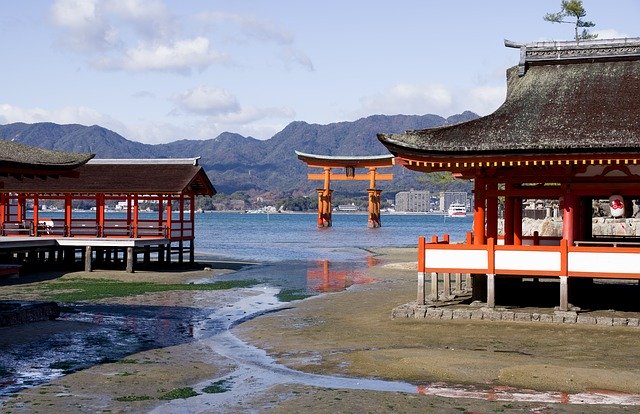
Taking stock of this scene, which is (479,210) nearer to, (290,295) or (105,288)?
(290,295)

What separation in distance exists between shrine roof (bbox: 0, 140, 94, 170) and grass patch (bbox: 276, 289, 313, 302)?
372 inches

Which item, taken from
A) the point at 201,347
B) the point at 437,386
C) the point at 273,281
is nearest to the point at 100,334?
the point at 201,347

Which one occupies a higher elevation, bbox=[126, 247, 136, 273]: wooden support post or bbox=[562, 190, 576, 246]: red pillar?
bbox=[562, 190, 576, 246]: red pillar

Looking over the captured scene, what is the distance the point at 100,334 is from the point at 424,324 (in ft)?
27.1

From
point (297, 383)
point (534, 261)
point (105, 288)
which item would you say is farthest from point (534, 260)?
point (105, 288)

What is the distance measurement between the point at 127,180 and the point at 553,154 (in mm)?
27172

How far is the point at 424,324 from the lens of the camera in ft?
76.4

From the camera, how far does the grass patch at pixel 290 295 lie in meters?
32.4

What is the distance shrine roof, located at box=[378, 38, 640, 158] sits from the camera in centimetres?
2284

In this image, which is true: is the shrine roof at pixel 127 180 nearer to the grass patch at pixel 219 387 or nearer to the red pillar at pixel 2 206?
the red pillar at pixel 2 206

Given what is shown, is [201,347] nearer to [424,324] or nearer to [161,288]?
[424,324]

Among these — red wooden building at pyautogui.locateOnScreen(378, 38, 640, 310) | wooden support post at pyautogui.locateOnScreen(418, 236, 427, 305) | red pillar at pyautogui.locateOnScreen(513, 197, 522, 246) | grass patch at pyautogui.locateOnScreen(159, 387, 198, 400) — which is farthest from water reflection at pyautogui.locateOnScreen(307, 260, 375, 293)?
grass patch at pyautogui.locateOnScreen(159, 387, 198, 400)

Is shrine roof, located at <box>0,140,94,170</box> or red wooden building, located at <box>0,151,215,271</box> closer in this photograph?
shrine roof, located at <box>0,140,94,170</box>

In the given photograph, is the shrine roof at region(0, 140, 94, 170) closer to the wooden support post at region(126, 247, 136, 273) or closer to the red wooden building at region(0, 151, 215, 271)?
the wooden support post at region(126, 247, 136, 273)
